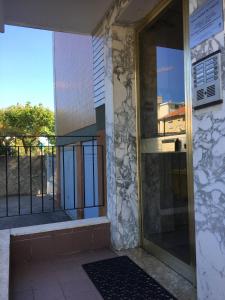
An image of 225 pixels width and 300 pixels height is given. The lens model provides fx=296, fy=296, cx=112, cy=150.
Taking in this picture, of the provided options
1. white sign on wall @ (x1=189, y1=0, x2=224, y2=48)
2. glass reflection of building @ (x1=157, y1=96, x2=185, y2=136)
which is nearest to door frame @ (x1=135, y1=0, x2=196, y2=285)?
glass reflection of building @ (x1=157, y1=96, x2=185, y2=136)

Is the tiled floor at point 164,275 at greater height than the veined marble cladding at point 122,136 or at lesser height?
lesser

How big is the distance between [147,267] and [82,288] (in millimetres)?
613

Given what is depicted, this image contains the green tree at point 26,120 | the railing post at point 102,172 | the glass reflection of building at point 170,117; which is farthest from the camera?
the green tree at point 26,120

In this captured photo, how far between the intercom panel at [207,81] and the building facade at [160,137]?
0.02 metres

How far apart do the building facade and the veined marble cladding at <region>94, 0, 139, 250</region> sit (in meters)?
0.01

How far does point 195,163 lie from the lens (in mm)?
1880

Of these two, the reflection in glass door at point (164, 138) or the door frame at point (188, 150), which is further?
the reflection in glass door at point (164, 138)

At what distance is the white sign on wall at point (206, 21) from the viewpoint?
165 centimetres

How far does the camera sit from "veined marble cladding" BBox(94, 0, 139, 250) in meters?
2.95

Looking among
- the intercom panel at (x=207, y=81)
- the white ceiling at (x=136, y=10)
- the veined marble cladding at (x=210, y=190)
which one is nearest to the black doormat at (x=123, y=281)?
the veined marble cladding at (x=210, y=190)

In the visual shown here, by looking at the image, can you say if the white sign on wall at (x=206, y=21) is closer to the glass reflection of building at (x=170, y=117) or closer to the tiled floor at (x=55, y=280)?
the glass reflection of building at (x=170, y=117)

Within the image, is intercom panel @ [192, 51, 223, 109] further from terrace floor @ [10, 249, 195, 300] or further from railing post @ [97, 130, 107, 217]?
railing post @ [97, 130, 107, 217]

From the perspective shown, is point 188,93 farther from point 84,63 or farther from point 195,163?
point 84,63

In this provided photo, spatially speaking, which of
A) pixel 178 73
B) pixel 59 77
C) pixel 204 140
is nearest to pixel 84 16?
pixel 178 73
